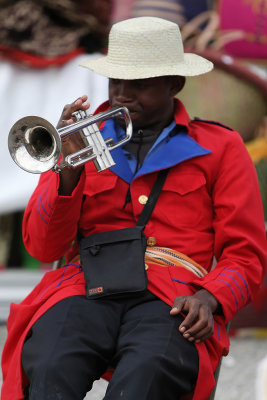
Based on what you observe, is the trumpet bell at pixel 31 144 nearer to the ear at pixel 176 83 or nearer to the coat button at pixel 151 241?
the coat button at pixel 151 241

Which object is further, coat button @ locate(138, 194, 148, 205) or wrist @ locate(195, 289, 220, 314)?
coat button @ locate(138, 194, 148, 205)

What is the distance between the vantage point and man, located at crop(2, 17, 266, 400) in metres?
2.46

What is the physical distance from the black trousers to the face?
2.18ft

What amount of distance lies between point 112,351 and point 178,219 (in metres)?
0.53

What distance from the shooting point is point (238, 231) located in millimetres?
2793

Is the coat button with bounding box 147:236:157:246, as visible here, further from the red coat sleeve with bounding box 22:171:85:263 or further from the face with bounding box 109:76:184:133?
the face with bounding box 109:76:184:133

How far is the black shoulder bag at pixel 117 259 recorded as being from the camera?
2648 millimetres

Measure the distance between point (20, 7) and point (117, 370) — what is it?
2.93m

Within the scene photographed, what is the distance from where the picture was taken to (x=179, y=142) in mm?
2910

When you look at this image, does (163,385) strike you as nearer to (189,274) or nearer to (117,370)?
(117,370)

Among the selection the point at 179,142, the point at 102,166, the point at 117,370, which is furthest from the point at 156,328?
the point at 179,142

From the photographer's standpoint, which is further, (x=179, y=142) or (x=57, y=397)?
Result: (x=179, y=142)

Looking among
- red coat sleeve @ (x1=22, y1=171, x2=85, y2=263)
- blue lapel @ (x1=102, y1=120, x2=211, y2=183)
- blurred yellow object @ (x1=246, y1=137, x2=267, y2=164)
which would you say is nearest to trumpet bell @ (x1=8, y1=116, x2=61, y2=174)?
red coat sleeve @ (x1=22, y1=171, x2=85, y2=263)

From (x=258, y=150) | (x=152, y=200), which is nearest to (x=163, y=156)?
(x=152, y=200)
